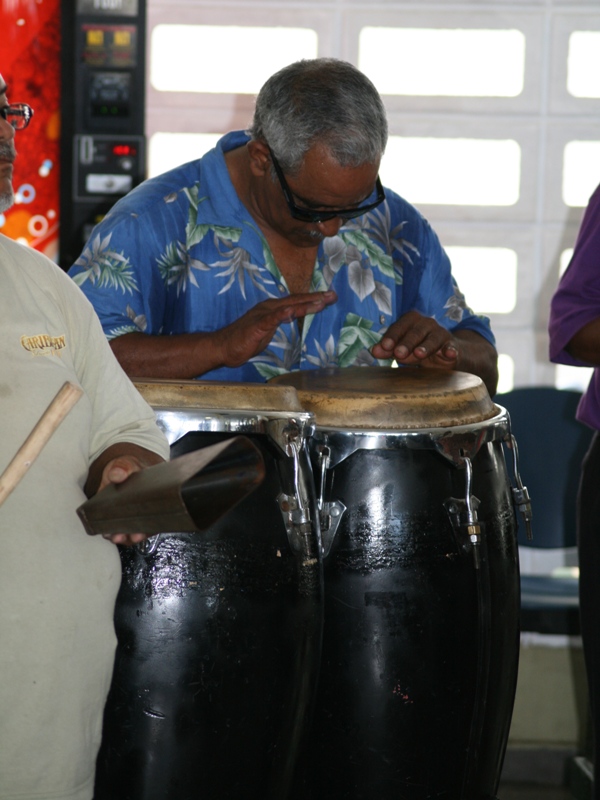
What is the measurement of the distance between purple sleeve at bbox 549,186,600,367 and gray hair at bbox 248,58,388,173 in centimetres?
41

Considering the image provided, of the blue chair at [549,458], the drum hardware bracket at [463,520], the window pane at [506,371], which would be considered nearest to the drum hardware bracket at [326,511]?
the drum hardware bracket at [463,520]

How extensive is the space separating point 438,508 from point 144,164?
2.33m

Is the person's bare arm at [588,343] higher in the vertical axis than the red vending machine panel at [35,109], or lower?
lower

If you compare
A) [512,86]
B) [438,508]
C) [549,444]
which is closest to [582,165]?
[512,86]

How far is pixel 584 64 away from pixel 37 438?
3.11 m

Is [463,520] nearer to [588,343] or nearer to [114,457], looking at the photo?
[588,343]

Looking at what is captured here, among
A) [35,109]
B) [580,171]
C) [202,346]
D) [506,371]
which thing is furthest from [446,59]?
[202,346]

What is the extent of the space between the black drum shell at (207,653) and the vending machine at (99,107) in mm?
2300

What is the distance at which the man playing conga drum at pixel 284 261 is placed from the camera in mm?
1949

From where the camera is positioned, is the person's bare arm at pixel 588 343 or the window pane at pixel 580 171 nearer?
the person's bare arm at pixel 588 343

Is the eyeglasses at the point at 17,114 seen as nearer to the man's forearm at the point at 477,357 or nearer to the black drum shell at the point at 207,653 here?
the black drum shell at the point at 207,653

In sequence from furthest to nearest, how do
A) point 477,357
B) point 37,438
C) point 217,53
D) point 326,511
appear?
point 217,53 → point 477,357 → point 326,511 → point 37,438

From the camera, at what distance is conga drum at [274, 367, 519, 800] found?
1742 millimetres

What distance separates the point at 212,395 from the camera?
1.66 metres
